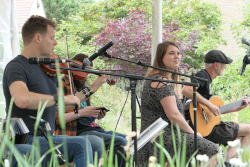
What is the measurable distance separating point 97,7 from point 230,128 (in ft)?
30.9

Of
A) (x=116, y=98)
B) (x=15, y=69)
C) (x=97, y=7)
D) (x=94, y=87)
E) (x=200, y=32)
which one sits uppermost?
(x=97, y=7)

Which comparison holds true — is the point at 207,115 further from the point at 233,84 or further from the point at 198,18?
the point at 198,18

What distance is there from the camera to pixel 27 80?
1951 mm

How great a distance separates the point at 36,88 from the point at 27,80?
74 mm

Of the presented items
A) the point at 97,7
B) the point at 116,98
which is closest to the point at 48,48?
the point at 116,98

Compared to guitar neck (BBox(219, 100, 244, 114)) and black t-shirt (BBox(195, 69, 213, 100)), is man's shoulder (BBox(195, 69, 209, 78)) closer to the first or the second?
black t-shirt (BBox(195, 69, 213, 100))

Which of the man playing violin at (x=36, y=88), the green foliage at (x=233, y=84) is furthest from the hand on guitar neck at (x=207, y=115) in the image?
the green foliage at (x=233, y=84)

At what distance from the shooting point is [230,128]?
284 cm

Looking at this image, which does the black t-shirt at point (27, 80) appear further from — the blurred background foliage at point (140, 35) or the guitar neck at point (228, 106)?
the blurred background foliage at point (140, 35)

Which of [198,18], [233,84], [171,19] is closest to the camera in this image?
[233,84]

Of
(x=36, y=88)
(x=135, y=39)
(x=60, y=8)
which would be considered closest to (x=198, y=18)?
(x=135, y=39)

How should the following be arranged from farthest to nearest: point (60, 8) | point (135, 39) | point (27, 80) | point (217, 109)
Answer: point (60, 8) → point (135, 39) → point (217, 109) → point (27, 80)

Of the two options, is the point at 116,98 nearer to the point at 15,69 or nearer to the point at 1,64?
the point at 1,64

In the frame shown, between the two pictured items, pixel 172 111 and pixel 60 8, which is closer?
pixel 172 111
